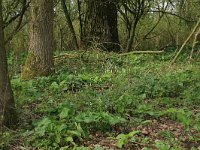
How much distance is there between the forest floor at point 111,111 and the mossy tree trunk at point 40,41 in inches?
13.0

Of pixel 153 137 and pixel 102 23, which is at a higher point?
pixel 102 23

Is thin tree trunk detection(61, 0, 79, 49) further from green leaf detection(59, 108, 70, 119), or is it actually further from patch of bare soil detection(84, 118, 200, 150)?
patch of bare soil detection(84, 118, 200, 150)

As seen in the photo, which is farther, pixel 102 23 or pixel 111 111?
pixel 102 23

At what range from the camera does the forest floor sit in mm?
4324

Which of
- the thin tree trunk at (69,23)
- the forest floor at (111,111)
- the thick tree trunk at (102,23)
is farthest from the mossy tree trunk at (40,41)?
the thin tree trunk at (69,23)

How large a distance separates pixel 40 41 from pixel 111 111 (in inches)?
131

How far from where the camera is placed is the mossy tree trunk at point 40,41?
806 centimetres

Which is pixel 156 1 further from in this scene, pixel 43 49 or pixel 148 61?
pixel 43 49

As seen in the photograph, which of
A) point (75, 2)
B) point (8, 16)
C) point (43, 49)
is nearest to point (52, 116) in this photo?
point (43, 49)

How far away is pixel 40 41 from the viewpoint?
817cm

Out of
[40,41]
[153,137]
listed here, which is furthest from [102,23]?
[153,137]

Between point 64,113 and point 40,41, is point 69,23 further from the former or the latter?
point 64,113

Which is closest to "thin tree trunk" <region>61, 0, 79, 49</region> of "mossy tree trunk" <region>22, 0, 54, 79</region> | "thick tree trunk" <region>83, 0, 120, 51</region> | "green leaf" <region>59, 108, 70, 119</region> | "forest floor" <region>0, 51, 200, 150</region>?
"thick tree trunk" <region>83, 0, 120, 51</region>

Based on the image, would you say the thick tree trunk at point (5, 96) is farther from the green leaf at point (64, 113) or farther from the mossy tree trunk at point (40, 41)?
the mossy tree trunk at point (40, 41)
